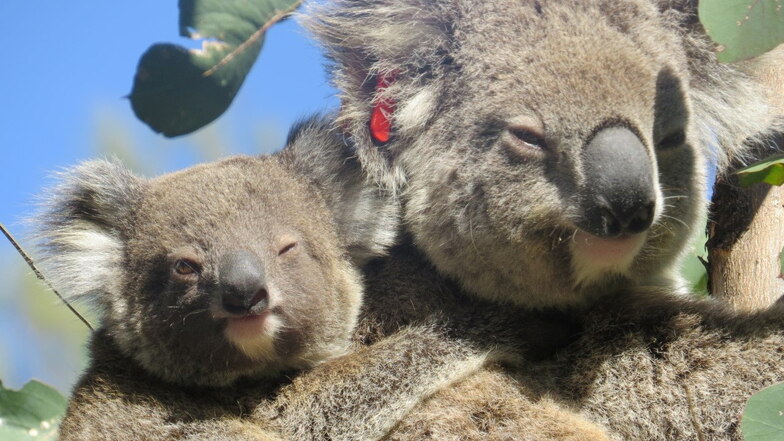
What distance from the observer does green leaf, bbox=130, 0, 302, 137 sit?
2730mm

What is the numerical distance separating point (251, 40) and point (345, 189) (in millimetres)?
1068

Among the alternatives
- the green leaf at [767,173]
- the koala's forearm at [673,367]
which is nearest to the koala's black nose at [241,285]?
the koala's forearm at [673,367]

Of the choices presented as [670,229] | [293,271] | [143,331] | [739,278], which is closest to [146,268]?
[143,331]

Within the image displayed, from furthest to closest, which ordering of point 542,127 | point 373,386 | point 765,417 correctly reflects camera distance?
point 373,386
point 542,127
point 765,417

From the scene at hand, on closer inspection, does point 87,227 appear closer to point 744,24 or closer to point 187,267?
point 187,267

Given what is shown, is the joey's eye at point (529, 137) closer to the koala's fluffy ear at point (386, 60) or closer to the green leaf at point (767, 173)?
the koala's fluffy ear at point (386, 60)

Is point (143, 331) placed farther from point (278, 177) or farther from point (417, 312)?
point (417, 312)

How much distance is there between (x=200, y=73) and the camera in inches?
108

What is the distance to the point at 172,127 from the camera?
2762 mm

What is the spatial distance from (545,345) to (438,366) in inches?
21.2

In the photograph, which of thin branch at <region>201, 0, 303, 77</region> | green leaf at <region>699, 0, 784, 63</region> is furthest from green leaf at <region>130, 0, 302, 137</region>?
green leaf at <region>699, 0, 784, 63</region>

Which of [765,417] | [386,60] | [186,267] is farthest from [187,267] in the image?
[765,417]

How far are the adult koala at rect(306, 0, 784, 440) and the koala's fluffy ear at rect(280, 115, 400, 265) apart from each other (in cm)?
9

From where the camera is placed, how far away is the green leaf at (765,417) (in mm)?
2373
